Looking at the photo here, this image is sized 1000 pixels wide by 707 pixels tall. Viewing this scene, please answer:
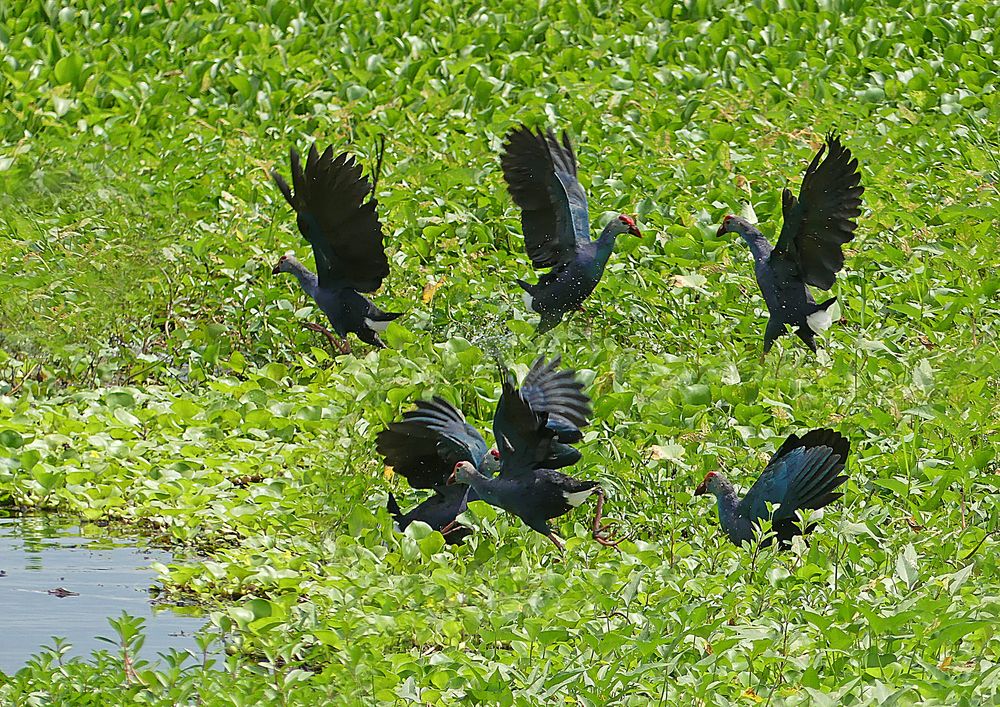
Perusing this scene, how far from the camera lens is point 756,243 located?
22.2ft

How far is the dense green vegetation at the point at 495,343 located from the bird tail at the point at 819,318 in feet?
0.47

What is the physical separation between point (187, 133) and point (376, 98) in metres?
1.21

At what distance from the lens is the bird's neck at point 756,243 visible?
22.0 feet

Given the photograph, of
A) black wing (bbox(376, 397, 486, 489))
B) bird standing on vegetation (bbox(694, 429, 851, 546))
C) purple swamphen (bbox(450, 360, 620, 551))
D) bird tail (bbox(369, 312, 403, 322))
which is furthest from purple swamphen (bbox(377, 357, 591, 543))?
bird tail (bbox(369, 312, 403, 322))

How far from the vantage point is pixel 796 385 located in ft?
20.3

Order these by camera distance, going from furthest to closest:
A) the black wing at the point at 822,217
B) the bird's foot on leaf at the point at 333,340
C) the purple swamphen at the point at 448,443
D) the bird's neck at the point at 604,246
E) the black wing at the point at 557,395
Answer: the bird's foot on leaf at the point at 333,340 → the bird's neck at the point at 604,246 → the black wing at the point at 822,217 → the black wing at the point at 557,395 → the purple swamphen at the point at 448,443

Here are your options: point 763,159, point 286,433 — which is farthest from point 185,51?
point 286,433

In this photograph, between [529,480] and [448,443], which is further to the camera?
[448,443]

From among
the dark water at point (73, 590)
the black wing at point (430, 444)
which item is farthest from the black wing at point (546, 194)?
the dark water at point (73, 590)

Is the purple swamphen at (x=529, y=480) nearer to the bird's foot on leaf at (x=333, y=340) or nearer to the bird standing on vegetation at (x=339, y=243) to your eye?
the bird standing on vegetation at (x=339, y=243)

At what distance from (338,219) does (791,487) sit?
98.2 inches

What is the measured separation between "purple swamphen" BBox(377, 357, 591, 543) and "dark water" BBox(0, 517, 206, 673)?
80 cm

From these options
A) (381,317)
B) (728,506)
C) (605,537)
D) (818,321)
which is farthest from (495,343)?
(728,506)

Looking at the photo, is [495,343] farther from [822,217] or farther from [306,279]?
[822,217]
